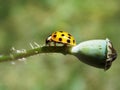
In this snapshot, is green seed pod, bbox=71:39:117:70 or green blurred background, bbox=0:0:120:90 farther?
green blurred background, bbox=0:0:120:90

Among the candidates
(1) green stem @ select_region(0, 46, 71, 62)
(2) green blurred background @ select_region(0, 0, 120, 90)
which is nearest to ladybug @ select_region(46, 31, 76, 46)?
(1) green stem @ select_region(0, 46, 71, 62)

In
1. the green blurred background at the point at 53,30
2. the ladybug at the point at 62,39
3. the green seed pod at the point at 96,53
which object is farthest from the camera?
the green blurred background at the point at 53,30

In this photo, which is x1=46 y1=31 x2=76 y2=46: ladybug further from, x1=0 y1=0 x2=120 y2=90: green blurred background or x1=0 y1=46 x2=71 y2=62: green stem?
x1=0 y1=0 x2=120 y2=90: green blurred background

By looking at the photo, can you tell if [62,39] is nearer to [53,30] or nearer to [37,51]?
[37,51]

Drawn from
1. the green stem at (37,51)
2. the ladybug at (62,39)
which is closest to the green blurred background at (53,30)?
the ladybug at (62,39)

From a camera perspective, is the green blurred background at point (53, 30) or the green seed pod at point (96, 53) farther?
the green blurred background at point (53, 30)

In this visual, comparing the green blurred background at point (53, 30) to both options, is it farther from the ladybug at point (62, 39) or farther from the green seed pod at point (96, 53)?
the green seed pod at point (96, 53)
